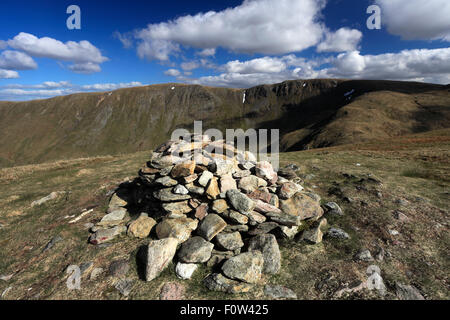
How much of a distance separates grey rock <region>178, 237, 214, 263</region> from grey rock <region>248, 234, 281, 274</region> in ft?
6.00

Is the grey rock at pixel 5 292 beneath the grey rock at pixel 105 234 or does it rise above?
beneath

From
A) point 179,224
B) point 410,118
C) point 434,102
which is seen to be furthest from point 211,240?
point 434,102

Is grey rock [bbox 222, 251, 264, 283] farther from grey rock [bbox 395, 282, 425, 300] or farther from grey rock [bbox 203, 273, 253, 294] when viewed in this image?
grey rock [bbox 395, 282, 425, 300]

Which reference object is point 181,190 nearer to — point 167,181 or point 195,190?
point 195,190

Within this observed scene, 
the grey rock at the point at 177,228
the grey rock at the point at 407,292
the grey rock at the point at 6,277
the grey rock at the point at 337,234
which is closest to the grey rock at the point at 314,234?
the grey rock at the point at 337,234

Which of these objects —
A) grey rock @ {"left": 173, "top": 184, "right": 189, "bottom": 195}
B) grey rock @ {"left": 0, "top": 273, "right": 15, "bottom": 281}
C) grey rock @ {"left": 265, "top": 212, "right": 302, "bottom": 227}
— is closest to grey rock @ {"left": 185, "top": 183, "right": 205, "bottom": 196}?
grey rock @ {"left": 173, "top": 184, "right": 189, "bottom": 195}

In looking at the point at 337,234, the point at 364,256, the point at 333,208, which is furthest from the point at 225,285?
the point at 333,208

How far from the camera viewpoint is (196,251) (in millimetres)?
9336

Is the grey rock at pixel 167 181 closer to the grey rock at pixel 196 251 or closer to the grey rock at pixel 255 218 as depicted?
the grey rock at pixel 196 251

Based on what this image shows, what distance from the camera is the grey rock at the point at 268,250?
29.2ft

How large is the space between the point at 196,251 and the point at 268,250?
3.02 metres

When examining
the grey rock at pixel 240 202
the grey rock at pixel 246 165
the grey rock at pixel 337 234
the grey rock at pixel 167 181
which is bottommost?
the grey rock at pixel 337 234

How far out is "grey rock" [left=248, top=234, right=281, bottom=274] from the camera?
8902 millimetres

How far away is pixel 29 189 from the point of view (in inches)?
859
